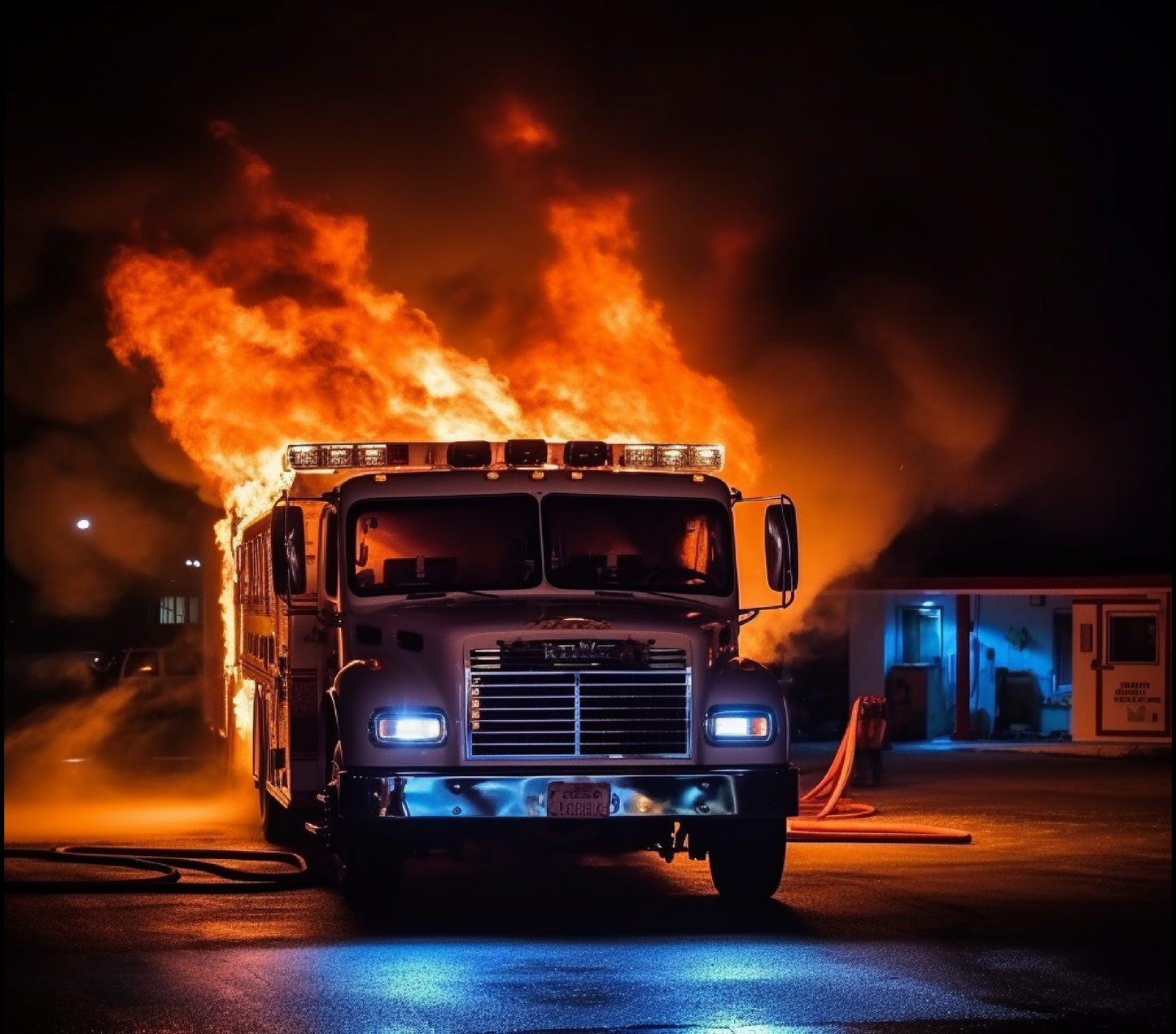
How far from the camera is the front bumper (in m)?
11.8

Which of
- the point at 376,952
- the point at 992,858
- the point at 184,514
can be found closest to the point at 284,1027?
the point at 376,952

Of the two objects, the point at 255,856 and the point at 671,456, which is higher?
the point at 671,456

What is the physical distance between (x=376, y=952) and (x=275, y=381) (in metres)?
12.8

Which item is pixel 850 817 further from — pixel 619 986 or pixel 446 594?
pixel 619 986

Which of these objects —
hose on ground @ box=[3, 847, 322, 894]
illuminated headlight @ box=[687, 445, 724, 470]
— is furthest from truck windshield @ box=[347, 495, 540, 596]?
hose on ground @ box=[3, 847, 322, 894]

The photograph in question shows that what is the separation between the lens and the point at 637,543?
44.4 feet

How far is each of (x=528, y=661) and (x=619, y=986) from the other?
284cm

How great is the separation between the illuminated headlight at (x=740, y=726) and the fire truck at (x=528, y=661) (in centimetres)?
1

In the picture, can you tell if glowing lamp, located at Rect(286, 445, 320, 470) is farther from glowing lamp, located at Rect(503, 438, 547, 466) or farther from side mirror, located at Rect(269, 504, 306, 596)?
glowing lamp, located at Rect(503, 438, 547, 466)

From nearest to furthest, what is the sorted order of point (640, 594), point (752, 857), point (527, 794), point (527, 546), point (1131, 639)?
point (527, 794), point (752, 857), point (640, 594), point (527, 546), point (1131, 639)

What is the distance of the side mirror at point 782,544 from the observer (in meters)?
13.4

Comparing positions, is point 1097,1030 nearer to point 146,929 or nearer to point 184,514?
point 146,929

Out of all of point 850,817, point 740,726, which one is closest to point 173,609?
point 850,817

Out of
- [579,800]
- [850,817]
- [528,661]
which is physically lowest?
[850,817]
